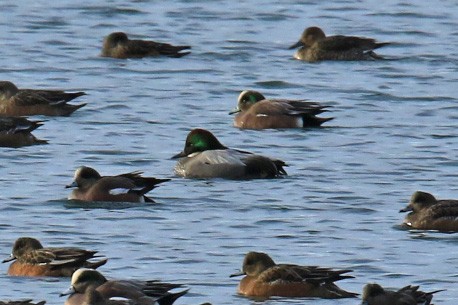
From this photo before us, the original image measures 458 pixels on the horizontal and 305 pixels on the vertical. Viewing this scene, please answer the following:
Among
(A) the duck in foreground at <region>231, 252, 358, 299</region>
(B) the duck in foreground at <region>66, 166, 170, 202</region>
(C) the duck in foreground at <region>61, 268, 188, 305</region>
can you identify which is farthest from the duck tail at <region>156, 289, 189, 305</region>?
(B) the duck in foreground at <region>66, 166, 170, 202</region>

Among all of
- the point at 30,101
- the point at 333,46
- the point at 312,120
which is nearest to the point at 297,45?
the point at 333,46

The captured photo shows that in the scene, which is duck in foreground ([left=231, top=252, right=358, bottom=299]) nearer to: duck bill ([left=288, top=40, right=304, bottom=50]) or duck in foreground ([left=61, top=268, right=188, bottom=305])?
duck in foreground ([left=61, top=268, right=188, bottom=305])

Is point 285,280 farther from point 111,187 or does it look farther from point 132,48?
point 132,48

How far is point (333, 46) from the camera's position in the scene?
2697 cm

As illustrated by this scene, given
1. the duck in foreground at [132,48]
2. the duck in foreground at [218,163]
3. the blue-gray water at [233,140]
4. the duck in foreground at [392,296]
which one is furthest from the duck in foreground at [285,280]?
the duck in foreground at [132,48]

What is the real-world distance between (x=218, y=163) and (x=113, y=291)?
20.8 feet

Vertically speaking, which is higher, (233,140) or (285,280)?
(285,280)

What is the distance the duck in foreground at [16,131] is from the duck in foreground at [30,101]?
73.7 inches

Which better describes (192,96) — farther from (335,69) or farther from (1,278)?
(1,278)

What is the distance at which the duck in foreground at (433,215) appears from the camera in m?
15.8

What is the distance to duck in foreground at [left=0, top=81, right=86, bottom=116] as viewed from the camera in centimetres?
2206

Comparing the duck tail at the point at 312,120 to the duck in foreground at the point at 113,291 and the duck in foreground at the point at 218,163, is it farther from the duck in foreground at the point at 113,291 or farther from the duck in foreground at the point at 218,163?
the duck in foreground at the point at 113,291

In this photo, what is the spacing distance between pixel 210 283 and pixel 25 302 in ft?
6.74

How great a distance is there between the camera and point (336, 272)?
13195mm
